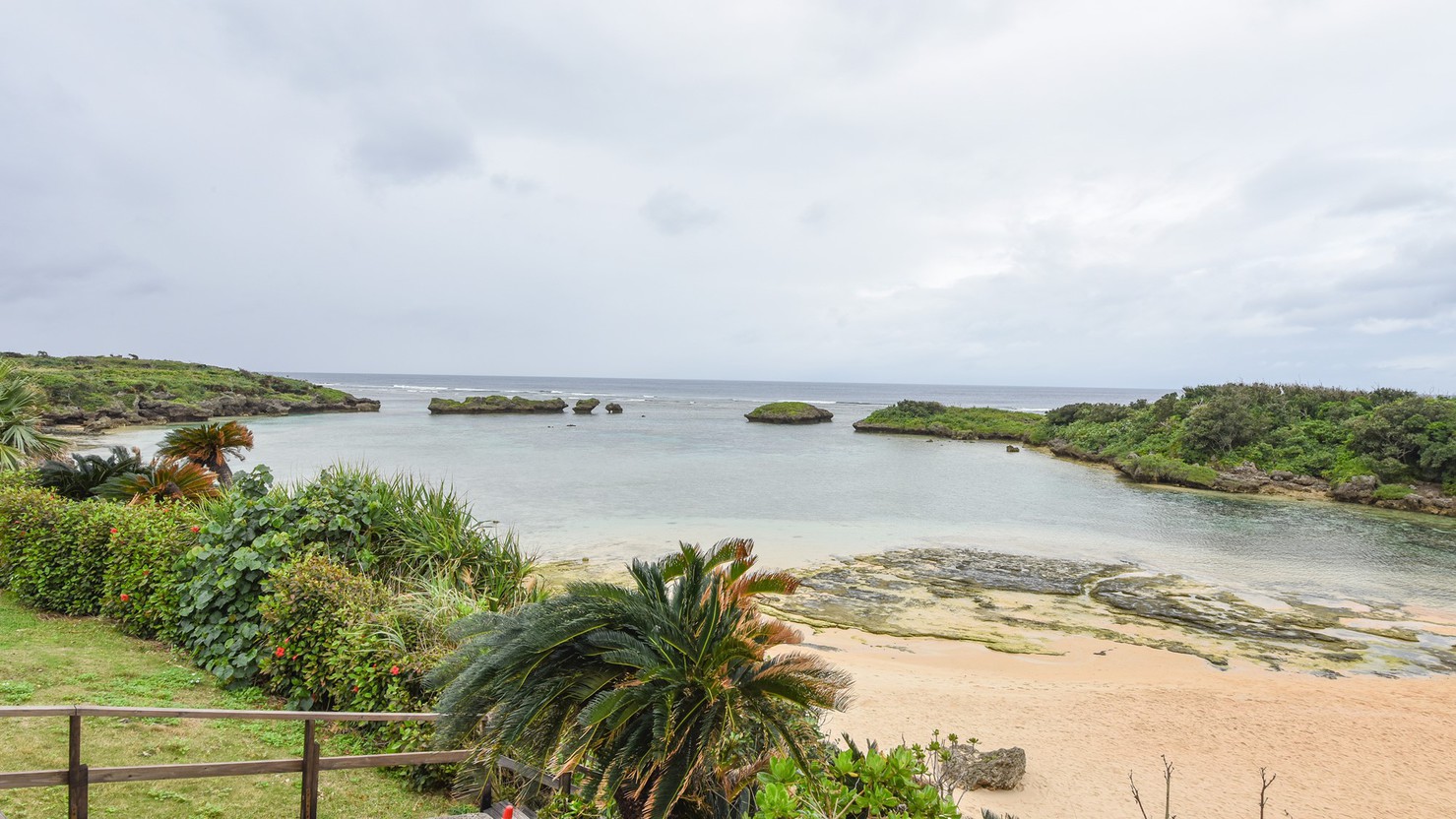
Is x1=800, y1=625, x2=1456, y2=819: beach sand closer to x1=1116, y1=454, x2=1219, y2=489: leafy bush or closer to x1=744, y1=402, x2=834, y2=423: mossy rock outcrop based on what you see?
x1=1116, y1=454, x2=1219, y2=489: leafy bush

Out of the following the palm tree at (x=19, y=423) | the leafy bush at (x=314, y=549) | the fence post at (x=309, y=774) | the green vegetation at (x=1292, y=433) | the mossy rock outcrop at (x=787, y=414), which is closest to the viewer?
the fence post at (x=309, y=774)

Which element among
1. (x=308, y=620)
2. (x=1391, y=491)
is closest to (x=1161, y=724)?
(x=308, y=620)

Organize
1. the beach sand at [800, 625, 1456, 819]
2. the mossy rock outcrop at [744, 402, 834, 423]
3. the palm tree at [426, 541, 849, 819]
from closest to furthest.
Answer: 1. the palm tree at [426, 541, 849, 819]
2. the beach sand at [800, 625, 1456, 819]
3. the mossy rock outcrop at [744, 402, 834, 423]

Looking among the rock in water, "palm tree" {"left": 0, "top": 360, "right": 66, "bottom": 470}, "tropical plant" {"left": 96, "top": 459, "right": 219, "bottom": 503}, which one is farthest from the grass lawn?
"palm tree" {"left": 0, "top": 360, "right": 66, "bottom": 470}

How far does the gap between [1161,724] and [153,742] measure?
10431 millimetres

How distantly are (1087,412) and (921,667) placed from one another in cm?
4509

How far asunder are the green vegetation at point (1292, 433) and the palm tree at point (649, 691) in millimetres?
33807

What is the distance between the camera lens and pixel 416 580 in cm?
693

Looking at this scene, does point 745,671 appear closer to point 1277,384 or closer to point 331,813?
point 331,813

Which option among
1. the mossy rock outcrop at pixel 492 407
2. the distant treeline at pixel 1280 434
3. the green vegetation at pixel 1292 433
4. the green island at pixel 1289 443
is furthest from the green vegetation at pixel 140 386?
the green vegetation at pixel 1292 433

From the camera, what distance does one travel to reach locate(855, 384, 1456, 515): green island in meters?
26.1

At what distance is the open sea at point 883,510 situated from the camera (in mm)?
16469

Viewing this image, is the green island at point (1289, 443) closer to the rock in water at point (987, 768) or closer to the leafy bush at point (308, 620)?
the rock in water at point (987, 768)

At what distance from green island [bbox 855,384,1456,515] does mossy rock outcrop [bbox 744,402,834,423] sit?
24948mm
